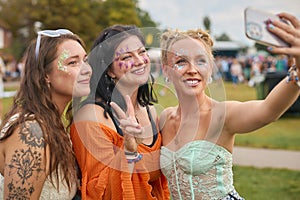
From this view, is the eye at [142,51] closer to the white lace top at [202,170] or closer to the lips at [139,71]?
the lips at [139,71]

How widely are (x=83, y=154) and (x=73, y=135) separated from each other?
0.20 meters

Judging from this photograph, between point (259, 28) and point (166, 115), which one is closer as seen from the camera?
point (259, 28)

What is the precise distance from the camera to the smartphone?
1.63 m

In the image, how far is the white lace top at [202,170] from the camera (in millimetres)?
2412

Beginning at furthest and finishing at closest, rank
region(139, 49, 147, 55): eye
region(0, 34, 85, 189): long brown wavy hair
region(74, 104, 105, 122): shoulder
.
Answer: region(139, 49, 147, 55): eye
region(74, 104, 105, 122): shoulder
region(0, 34, 85, 189): long brown wavy hair

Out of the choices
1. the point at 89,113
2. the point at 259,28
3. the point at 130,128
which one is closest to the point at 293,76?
the point at 259,28

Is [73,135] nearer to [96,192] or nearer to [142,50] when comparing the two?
[96,192]

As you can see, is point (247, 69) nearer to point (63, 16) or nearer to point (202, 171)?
point (63, 16)

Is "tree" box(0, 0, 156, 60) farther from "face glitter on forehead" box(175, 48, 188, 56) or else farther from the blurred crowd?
"face glitter on forehead" box(175, 48, 188, 56)

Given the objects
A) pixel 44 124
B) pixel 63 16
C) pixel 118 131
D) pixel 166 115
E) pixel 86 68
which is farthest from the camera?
pixel 63 16

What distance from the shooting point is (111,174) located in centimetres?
245

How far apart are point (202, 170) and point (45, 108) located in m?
1.04

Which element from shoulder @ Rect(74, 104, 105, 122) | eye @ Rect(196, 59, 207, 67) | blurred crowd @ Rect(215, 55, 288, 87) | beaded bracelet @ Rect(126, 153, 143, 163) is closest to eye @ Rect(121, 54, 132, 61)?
shoulder @ Rect(74, 104, 105, 122)

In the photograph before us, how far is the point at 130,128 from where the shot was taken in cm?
219
